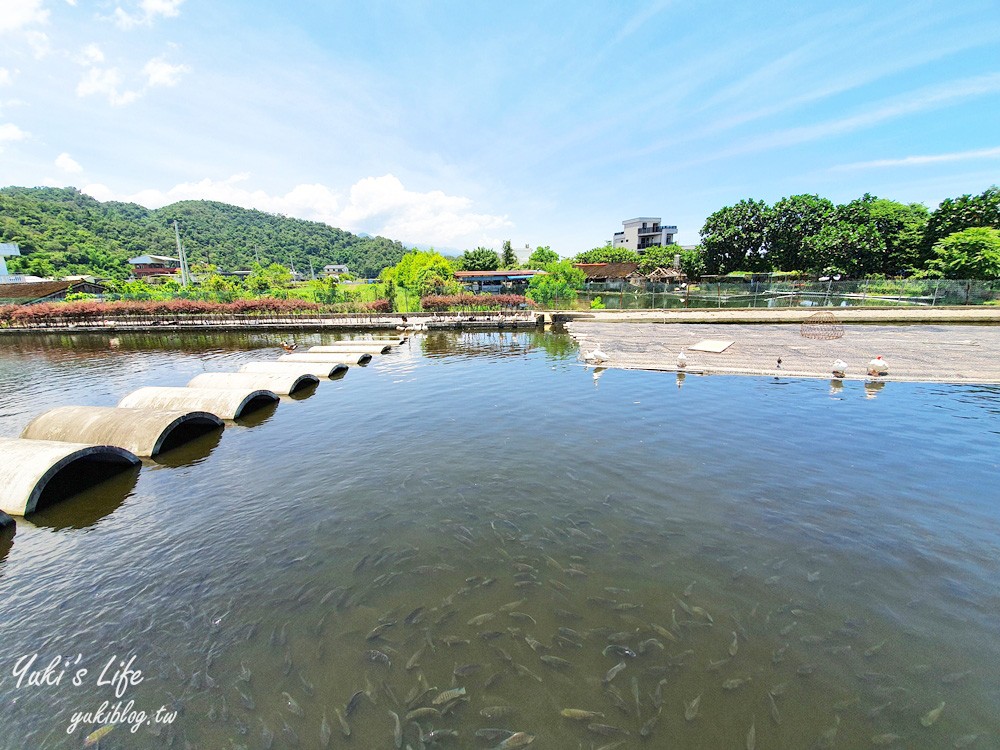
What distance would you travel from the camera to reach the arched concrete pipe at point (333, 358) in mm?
24403

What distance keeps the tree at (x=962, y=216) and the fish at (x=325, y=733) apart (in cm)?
6676

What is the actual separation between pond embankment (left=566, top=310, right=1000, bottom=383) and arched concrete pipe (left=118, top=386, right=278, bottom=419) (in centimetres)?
1774

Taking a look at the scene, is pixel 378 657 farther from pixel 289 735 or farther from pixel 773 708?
pixel 773 708

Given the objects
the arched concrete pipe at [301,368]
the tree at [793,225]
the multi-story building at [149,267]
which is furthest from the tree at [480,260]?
the multi-story building at [149,267]

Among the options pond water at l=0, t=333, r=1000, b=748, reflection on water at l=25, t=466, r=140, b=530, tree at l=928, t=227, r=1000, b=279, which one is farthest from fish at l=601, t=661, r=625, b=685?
tree at l=928, t=227, r=1000, b=279

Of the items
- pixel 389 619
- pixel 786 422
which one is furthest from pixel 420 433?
pixel 786 422

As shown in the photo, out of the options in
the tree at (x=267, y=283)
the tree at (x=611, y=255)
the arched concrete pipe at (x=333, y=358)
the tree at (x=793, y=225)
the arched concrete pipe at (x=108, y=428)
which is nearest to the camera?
the arched concrete pipe at (x=108, y=428)

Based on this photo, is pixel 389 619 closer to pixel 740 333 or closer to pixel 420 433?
pixel 420 433

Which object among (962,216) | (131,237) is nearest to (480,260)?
(962,216)

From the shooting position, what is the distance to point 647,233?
121625 millimetres

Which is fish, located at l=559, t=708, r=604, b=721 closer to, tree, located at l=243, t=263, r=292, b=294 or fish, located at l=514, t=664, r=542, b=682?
fish, located at l=514, t=664, r=542, b=682

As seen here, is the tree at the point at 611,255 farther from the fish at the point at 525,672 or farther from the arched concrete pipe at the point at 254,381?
the fish at the point at 525,672

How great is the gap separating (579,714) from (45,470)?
12.1 meters

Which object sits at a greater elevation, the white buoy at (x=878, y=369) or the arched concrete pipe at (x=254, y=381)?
the arched concrete pipe at (x=254, y=381)
